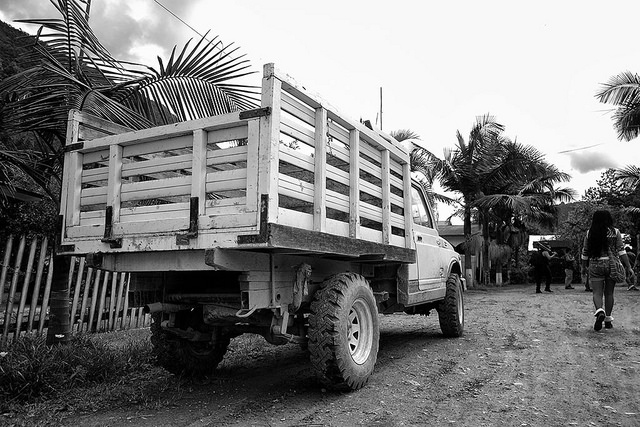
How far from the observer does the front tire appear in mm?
4254

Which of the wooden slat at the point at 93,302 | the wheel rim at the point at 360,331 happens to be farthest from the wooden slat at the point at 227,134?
the wooden slat at the point at 93,302

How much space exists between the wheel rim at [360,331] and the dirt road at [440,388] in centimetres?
31

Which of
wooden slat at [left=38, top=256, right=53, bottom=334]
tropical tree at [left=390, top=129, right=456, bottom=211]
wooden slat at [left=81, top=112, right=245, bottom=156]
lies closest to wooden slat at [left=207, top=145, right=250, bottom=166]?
wooden slat at [left=81, top=112, right=245, bottom=156]

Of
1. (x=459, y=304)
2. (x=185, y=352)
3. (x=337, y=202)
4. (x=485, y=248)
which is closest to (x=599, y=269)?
(x=459, y=304)

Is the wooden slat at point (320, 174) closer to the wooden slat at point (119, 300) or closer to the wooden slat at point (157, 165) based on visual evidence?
the wooden slat at point (157, 165)

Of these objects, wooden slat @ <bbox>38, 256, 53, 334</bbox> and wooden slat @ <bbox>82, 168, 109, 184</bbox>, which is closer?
wooden slat @ <bbox>82, 168, 109, 184</bbox>

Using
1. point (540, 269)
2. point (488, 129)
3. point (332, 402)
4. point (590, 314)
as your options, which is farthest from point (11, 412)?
point (488, 129)

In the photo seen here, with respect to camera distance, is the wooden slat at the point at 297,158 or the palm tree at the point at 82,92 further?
the palm tree at the point at 82,92

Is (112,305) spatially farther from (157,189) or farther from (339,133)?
(339,133)

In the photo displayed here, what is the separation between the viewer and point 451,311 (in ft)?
24.4

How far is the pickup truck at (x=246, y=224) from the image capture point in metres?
3.85

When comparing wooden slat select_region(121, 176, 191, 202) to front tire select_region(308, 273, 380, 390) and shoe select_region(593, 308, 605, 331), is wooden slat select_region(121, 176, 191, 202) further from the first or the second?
shoe select_region(593, 308, 605, 331)

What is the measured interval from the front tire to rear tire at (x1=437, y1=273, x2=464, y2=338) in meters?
2.77

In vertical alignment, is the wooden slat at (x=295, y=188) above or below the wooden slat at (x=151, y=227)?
above
